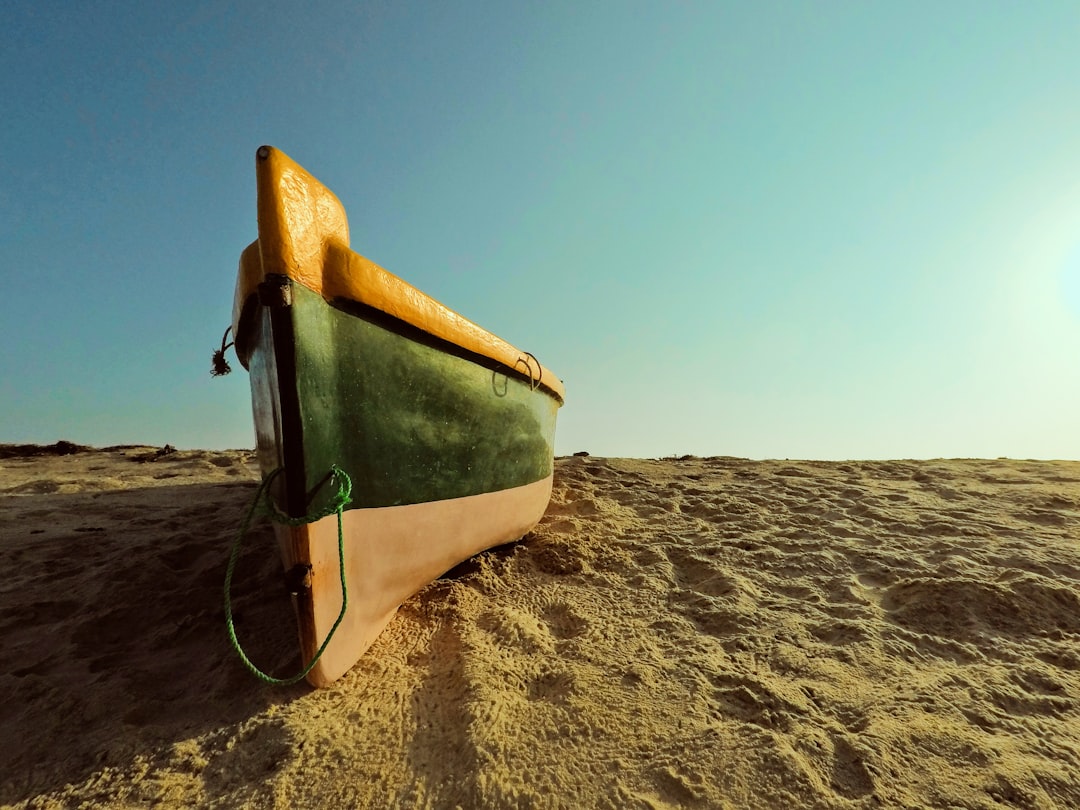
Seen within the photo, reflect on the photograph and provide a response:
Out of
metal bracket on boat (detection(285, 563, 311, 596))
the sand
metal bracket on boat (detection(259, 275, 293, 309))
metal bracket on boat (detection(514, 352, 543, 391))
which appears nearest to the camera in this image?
the sand

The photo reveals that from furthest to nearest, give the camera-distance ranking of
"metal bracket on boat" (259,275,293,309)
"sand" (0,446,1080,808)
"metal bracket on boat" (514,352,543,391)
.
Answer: "metal bracket on boat" (514,352,543,391), "metal bracket on boat" (259,275,293,309), "sand" (0,446,1080,808)

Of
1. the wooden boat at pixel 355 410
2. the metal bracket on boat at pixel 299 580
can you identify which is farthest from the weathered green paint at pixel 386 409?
the metal bracket on boat at pixel 299 580

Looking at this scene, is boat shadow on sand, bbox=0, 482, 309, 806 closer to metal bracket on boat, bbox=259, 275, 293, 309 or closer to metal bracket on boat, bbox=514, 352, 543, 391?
metal bracket on boat, bbox=259, 275, 293, 309

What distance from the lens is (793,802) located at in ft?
4.42

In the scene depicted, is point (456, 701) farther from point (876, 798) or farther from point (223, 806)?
point (876, 798)

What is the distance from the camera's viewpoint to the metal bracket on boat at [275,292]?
156 cm

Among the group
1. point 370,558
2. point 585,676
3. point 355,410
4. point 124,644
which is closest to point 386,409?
point 355,410

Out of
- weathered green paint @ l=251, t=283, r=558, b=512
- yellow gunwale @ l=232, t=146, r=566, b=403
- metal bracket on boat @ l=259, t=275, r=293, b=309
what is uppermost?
yellow gunwale @ l=232, t=146, r=566, b=403

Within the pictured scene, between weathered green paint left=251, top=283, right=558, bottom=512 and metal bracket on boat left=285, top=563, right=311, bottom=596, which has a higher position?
weathered green paint left=251, top=283, right=558, bottom=512

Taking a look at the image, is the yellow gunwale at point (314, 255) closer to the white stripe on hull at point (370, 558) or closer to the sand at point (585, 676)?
the white stripe on hull at point (370, 558)

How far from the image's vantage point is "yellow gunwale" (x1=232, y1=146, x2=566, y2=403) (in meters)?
1.57

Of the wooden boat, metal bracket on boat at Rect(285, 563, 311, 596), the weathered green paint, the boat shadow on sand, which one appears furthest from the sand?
the weathered green paint

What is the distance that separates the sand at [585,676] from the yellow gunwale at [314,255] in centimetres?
143

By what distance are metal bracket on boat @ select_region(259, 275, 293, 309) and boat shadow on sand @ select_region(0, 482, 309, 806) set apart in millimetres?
1383
